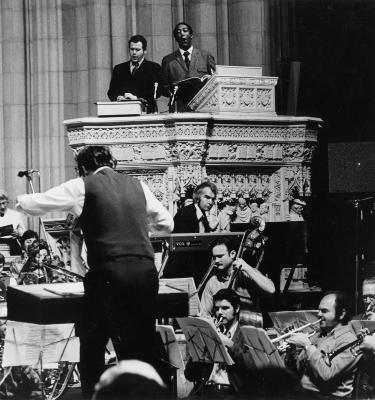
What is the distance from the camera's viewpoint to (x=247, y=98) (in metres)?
10.2

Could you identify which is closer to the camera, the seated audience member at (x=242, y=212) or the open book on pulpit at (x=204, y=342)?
→ the open book on pulpit at (x=204, y=342)

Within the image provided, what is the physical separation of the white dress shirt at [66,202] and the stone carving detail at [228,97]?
4.30 meters

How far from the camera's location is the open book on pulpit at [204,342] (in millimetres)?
6875

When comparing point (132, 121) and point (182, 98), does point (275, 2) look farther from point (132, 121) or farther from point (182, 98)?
point (132, 121)

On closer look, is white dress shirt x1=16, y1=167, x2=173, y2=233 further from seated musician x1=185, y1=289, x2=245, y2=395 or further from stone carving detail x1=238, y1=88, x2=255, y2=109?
stone carving detail x1=238, y1=88, x2=255, y2=109

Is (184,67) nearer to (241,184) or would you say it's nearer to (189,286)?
(241,184)

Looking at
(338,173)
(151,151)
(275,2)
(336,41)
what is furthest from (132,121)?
(336,41)

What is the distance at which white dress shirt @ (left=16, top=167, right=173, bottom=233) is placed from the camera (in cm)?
554

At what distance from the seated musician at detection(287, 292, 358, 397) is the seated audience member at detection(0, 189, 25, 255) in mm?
4202

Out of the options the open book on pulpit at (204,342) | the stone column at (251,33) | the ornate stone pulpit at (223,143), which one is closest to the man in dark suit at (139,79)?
the ornate stone pulpit at (223,143)

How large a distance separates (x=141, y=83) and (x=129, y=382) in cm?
856

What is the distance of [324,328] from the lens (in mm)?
7027

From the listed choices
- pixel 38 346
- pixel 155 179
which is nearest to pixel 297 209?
pixel 155 179

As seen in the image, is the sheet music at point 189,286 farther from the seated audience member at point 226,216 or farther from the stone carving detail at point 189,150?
the stone carving detail at point 189,150
